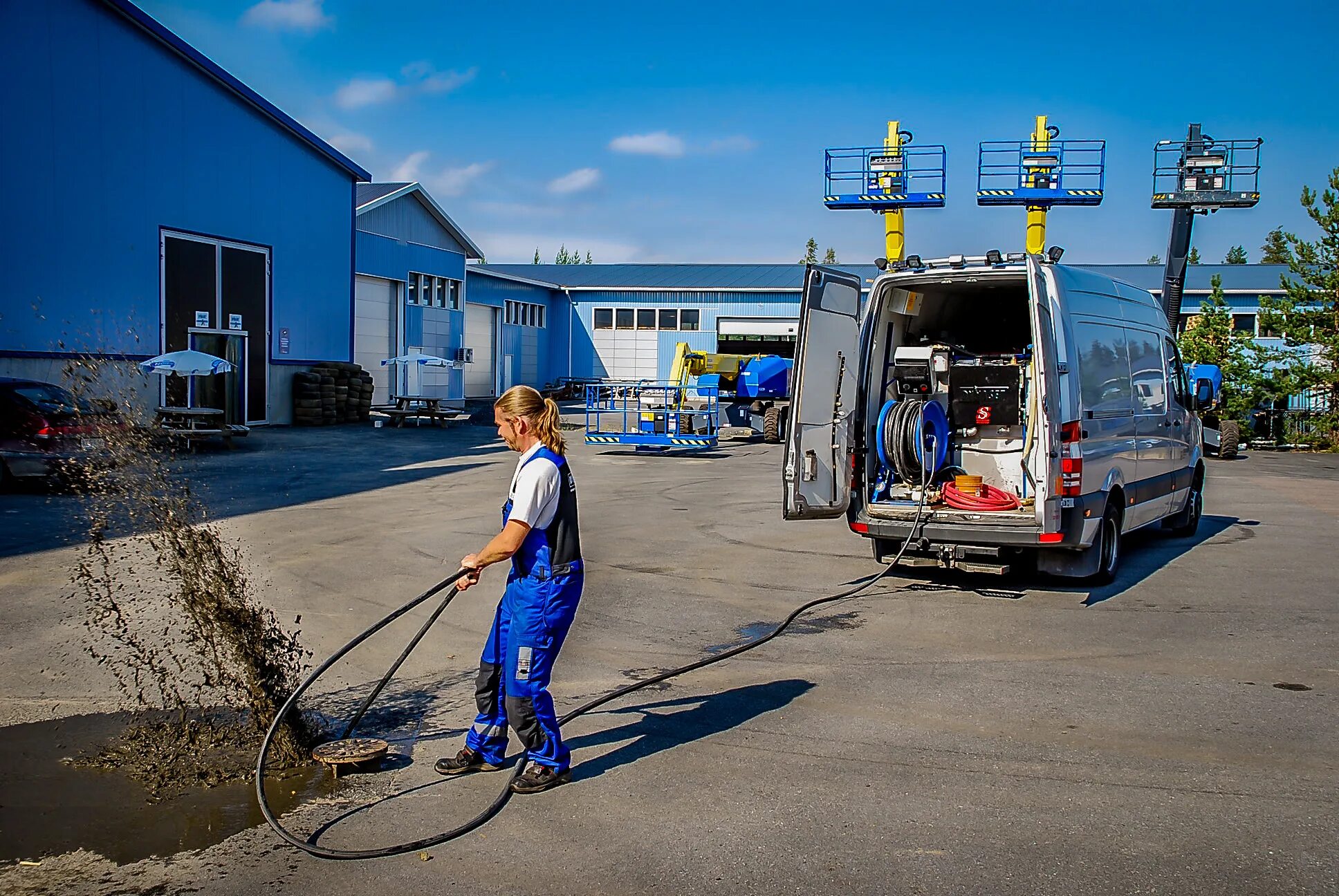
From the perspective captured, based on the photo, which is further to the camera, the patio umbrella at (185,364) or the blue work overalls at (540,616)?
the patio umbrella at (185,364)

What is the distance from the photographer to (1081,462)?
9180 millimetres

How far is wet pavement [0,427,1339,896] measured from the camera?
4312mm

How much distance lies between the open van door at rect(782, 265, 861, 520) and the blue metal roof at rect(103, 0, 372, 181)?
63.9ft

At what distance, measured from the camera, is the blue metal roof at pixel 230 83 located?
907 inches

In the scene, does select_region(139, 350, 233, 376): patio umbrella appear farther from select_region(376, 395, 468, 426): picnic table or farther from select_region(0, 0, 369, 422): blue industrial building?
select_region(376, 395, 468, 426): picnic table

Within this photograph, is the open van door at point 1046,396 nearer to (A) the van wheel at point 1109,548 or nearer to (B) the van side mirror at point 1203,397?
(A) the van wheel at point 1109,548

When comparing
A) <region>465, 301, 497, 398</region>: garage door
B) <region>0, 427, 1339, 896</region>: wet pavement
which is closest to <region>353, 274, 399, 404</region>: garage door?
<region>465, 301, 497, 398</region>: garage door

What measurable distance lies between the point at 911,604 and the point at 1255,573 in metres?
3.99

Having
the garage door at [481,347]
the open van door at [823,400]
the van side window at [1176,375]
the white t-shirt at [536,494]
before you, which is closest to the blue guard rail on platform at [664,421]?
the van side window at [1176,375]

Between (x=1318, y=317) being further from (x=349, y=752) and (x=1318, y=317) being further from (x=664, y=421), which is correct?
(x=349, y=752)

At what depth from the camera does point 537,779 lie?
16.7 ft

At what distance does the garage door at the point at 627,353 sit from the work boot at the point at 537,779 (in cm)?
4549

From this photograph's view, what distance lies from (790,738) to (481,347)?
39.7 meters

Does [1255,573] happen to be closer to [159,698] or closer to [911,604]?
[911,604]
